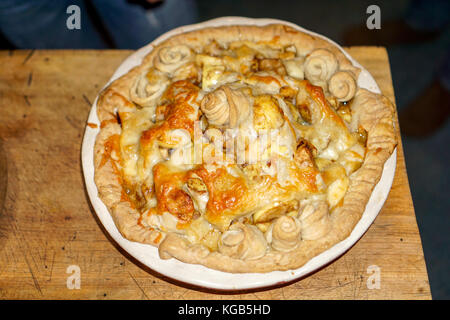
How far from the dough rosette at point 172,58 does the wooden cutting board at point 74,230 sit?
79 cm

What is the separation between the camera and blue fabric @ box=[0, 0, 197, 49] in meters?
3.86

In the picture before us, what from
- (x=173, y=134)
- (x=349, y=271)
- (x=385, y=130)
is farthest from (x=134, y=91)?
(x=349, y=271)

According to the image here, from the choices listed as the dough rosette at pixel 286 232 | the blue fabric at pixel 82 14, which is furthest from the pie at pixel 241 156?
the blue fabric at pixel 82 14

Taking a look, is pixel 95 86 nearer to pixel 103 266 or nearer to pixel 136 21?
pixel 136 21

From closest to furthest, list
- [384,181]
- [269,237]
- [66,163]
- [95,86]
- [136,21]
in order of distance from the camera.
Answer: [269,237] < [384,181] < [66,163] < [95,86] < [136,21]

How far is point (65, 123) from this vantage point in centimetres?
329

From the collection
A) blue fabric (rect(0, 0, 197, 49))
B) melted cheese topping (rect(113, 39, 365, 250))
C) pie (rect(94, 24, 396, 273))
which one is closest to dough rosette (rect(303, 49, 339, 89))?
pie (rect(94, 24, 396, 273))

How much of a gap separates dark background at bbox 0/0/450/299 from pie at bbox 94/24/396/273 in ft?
5.61

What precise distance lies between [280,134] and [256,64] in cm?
69

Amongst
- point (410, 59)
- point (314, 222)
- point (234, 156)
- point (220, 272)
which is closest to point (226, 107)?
point (234, 156)

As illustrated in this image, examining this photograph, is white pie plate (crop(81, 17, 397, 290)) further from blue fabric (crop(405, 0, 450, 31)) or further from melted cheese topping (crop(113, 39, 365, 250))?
blue fabric (crop(405, 0, 450, 31))

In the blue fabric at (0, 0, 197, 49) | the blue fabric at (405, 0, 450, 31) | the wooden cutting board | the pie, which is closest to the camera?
the pie

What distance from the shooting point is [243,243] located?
7.50ft

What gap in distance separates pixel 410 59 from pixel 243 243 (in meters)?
4.23
